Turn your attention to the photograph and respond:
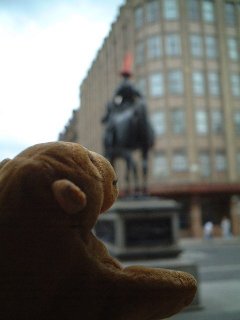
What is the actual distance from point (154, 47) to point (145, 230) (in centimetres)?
2659

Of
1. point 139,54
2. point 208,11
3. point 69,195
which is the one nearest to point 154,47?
point 139,54

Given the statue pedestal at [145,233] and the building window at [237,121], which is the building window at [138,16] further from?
the statue pedestal at [145,233]

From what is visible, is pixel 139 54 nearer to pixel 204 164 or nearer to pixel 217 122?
pixel 217 122

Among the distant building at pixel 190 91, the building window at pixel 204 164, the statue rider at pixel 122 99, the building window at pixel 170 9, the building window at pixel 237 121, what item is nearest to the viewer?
the statue rider at pixel 122 99

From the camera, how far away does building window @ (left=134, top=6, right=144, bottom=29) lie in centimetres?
3166

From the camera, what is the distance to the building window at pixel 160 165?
1126 inches

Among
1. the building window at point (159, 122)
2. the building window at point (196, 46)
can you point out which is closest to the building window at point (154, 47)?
the building window at point (196, 46)

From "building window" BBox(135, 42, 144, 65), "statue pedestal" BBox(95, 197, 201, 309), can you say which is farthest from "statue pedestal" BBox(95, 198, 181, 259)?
"building window" BBox(135, 42, 144, 65)

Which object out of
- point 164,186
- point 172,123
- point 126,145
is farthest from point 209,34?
point 126,145

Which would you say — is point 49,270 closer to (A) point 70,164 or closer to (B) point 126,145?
(A) point 70,164

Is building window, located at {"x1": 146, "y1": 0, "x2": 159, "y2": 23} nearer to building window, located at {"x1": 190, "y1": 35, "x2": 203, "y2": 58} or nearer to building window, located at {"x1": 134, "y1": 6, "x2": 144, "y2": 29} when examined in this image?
building window, located at {"x1": 134, "y1": 6, "x2": 144, "y2": 29}

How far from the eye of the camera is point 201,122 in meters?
30.1

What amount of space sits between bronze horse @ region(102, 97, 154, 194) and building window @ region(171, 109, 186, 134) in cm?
2178

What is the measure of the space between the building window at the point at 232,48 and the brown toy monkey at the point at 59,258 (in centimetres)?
3285
